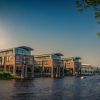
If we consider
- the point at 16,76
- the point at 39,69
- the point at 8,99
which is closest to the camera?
the point at 8,99

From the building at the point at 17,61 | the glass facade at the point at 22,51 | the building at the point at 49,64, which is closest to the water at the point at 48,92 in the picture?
the building at the point at 17,61

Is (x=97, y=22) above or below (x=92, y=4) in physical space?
below

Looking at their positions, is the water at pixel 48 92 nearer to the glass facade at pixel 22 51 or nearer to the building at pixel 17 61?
the building at pixel 17 61

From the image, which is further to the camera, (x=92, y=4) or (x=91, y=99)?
(x=91, y=99)

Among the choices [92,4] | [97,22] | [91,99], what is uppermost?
[92,4]

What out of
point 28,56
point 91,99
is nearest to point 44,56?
point 28,56

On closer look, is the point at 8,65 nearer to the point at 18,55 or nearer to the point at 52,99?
the point at 18,55

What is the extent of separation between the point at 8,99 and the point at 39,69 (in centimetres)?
13038

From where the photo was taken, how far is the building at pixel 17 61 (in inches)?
5089

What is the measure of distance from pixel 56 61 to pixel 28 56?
133ft

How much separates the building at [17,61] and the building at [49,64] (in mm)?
30467

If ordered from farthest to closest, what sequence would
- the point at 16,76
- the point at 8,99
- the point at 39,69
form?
the point at 39,69
the point at 16,76
the point at 8,99

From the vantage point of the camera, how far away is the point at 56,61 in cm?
17275

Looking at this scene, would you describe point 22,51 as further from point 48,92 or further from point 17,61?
point 48,92
